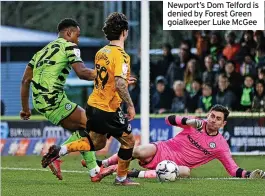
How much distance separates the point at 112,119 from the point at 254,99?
28.0 feet

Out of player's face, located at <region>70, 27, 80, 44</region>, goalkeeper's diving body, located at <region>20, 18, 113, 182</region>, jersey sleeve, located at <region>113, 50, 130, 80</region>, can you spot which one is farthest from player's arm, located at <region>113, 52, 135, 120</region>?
player's face, located at <region>70, 27, 80, 44</region>

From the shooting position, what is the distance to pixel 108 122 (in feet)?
40.5

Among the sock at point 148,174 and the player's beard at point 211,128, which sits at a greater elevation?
the player's beard at point 211,128

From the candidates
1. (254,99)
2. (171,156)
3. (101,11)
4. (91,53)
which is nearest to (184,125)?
(171,156)

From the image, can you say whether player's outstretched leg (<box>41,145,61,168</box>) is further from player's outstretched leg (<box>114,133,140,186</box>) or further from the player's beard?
the player's beard

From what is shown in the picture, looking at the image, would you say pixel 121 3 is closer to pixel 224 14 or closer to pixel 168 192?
pixel 224 14

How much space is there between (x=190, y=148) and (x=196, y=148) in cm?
8

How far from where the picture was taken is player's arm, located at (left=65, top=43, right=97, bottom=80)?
1265 cm

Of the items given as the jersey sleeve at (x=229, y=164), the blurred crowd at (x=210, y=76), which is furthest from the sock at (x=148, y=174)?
the blurred crowd at (x=210, y=76)

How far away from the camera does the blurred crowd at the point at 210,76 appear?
20.7m

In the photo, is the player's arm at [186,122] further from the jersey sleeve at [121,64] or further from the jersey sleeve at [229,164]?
the jersey sleeve at [121,64]

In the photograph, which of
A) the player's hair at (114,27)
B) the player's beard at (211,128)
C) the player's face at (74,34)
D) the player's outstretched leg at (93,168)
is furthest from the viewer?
the player's beard at (211,128)

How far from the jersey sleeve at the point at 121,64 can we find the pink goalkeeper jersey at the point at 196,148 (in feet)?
6.12

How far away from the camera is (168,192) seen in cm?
1173
